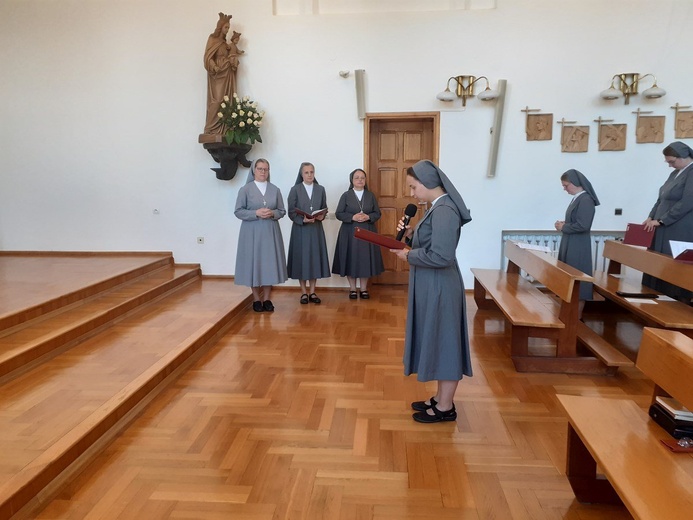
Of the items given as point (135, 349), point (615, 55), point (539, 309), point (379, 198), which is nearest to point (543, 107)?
point (615, 55)

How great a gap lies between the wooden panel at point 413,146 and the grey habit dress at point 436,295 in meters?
3.69

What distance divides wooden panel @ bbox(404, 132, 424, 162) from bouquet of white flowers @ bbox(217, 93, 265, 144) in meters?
1.84

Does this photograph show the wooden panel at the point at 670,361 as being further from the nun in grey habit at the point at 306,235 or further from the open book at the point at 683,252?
the nun in grey habit at the point at 306,235

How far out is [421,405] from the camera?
114 inches

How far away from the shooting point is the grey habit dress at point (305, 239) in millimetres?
5359

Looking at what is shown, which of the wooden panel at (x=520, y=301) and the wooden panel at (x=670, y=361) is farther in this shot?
the wooden panel at (x=520, y=301)

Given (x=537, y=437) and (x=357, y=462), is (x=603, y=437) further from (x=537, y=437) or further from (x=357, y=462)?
(x=357, y=462)

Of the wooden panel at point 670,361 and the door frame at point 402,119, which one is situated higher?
the door frame at point 402,119

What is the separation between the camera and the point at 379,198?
246 inches

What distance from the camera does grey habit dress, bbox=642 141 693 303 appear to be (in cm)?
418

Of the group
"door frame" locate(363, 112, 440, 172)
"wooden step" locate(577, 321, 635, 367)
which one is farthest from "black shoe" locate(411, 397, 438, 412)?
"door frame" locate(363, 112, 440, 172)

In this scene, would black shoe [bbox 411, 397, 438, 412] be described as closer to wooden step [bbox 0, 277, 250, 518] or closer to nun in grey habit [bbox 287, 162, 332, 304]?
wooden step [bbox 0, 277, 250, 518]

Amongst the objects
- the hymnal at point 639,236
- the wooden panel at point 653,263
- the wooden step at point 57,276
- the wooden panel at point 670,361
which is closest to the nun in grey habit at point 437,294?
the wooden panel at point 670,361

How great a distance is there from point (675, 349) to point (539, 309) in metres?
2.07
